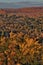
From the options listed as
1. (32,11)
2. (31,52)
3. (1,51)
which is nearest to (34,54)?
(31,52)

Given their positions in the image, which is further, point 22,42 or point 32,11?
point 32,11

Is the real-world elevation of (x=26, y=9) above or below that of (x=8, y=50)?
below

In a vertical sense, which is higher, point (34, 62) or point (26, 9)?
point (34, 62)

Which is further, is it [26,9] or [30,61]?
[26,9]

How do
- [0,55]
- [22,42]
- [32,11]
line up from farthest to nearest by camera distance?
1. [32,11]
2. [22,42]
3. [0,55]

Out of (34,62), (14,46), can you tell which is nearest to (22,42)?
(14,46)

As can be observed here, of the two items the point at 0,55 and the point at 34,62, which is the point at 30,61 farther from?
the point at 0,55

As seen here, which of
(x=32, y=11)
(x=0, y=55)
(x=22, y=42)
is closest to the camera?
(x=0, y=55)

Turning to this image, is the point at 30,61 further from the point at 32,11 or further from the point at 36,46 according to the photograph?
the point at 32,11
